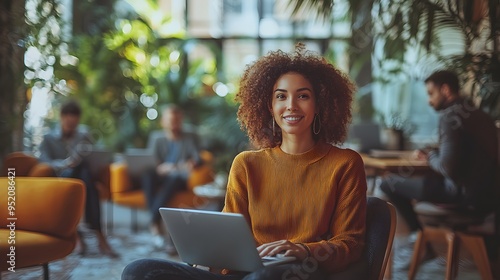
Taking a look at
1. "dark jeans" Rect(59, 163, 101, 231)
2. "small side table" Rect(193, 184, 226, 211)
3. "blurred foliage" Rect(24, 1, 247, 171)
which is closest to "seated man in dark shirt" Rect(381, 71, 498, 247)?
"small side table" Rect(193, 184, 226, 211)

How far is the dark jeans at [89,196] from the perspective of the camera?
5570 mm

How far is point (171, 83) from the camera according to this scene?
8.18m

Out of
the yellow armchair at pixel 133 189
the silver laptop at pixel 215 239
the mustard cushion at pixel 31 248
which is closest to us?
the silver laptop at pixel 215 239

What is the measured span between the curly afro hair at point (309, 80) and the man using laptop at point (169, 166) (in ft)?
11.2

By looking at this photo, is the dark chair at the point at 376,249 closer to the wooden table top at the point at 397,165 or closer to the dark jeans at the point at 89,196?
the wooden table top at the point at 397,165

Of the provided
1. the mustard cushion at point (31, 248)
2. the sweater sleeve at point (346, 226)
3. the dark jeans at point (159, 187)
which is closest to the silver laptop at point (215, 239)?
the sweater sleeve at point (346, 226)

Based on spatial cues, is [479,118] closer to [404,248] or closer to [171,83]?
[404,248]

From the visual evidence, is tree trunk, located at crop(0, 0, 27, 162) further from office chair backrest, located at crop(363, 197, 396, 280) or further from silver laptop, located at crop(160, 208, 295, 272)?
office chair backrest, located at crop(363, 197, 396, 280)

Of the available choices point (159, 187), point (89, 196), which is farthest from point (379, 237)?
point (159, 187)

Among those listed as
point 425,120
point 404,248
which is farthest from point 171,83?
point 404,248

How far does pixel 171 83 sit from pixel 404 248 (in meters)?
3.65

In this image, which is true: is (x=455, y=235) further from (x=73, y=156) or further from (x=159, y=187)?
(x=73, y=156)

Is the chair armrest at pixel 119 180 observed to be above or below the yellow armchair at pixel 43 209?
below

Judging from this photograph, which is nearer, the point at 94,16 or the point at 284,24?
the point at 94,16
